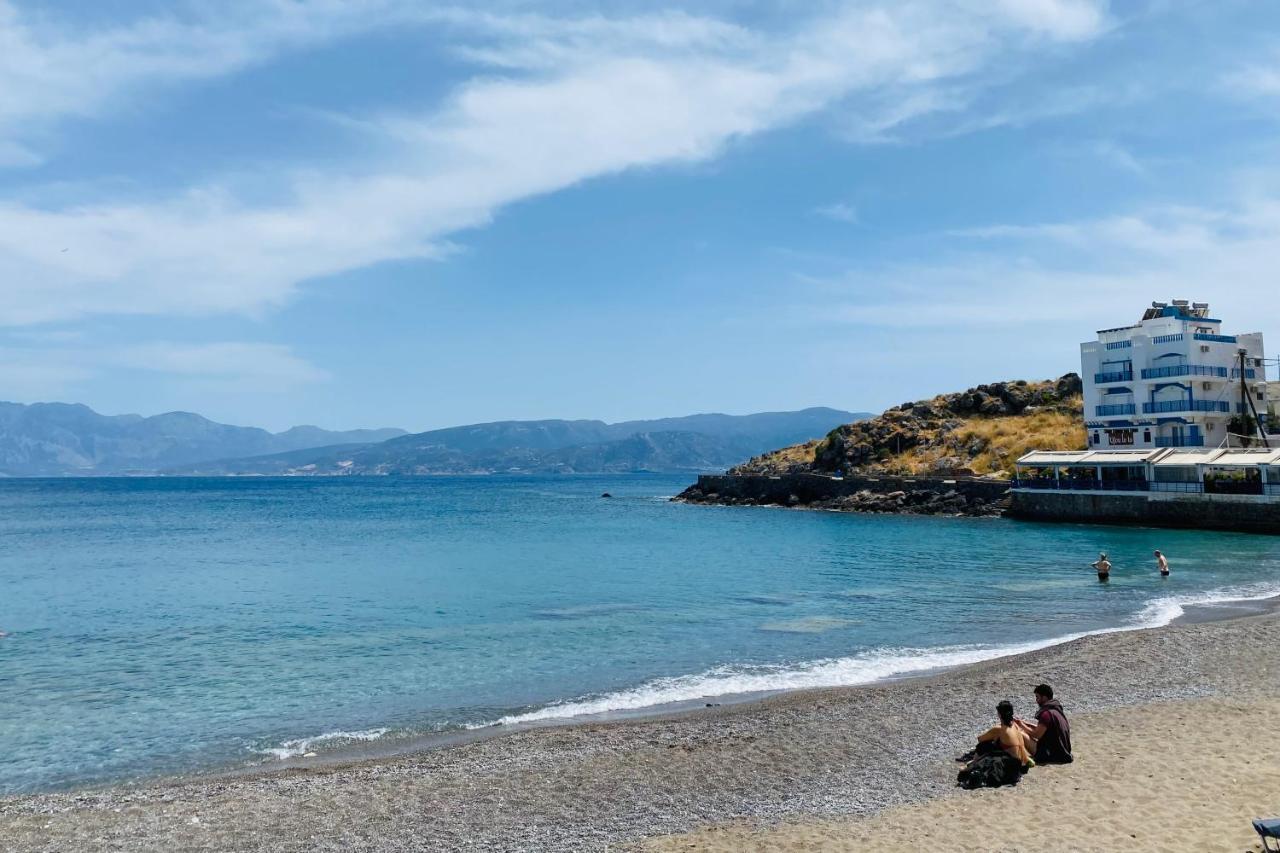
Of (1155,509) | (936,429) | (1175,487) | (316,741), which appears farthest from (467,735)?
(936,429)

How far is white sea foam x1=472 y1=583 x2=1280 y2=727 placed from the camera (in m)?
18.8

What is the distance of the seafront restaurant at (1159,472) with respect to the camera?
55031 mm

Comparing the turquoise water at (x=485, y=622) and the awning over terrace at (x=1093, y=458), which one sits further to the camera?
the awning over terrace at (x=1093, y=458)

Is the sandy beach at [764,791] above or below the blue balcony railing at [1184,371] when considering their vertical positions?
below

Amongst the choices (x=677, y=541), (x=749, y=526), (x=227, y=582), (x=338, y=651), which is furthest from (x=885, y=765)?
(x=749, y=526)

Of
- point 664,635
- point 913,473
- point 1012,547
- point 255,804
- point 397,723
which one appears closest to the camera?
point 255,804

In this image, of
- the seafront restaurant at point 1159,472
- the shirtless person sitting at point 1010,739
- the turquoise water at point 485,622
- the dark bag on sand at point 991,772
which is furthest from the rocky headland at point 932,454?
the dark bag on sand at point 991,772

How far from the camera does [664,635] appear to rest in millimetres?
26406

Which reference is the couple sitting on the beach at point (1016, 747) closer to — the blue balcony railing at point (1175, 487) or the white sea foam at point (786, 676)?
the white sea foam at point (786, 676)

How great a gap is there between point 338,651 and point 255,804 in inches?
498

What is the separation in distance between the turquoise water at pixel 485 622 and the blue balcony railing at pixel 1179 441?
17290mm

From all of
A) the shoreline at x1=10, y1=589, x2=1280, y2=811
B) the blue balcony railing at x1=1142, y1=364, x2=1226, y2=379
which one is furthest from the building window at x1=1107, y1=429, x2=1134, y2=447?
the shoreline at x1=10, y1=589, x2=1280, y2=811

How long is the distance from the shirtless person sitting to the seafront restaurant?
170ft

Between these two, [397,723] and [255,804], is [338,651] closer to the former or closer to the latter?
[397,723]
